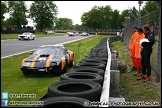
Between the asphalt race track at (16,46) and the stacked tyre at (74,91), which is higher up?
the asphalt race track at (16,46)

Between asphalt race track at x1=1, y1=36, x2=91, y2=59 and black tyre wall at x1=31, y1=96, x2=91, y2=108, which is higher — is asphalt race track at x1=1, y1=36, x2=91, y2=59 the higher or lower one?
the higher one

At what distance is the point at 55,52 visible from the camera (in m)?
9.36

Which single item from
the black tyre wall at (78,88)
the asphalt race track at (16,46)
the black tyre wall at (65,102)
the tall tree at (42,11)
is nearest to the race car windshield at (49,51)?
the black tyre wall at (78,88)

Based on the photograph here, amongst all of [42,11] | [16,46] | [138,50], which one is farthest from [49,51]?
[42,11]

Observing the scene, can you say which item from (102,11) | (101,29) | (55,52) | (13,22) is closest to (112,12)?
(102,11)

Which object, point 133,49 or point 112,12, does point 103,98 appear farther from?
point 112,12

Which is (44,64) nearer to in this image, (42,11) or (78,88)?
(78,88)

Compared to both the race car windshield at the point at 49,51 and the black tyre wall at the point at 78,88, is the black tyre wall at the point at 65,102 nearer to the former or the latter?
the black tyre wall at the point at 78,88

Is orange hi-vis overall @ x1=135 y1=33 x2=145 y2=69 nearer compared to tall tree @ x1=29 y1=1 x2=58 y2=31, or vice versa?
orange hi-vis overall @ x1=135 y1=33 x2=145 y2=69

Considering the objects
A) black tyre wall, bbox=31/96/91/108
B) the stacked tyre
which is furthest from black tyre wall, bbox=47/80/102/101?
black tyre wall, bbox=31/96/91/108

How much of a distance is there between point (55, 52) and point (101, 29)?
95242mm

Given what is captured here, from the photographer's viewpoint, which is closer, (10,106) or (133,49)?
(10,106)

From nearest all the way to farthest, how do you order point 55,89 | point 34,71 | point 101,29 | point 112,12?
point 55,89, point 34,71, point 101,29, point 112,12

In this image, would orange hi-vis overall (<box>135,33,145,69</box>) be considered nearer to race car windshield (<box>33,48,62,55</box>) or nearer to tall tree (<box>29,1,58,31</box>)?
race car windshield (<box>33,48,62,55</box>)
